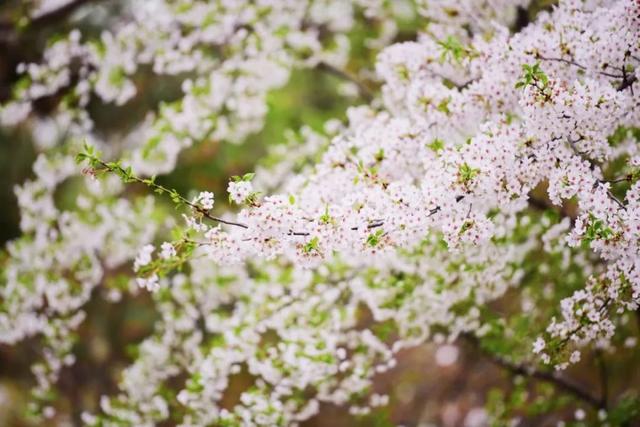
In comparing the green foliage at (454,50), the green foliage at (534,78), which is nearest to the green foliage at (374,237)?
the green foliage at (534,78)

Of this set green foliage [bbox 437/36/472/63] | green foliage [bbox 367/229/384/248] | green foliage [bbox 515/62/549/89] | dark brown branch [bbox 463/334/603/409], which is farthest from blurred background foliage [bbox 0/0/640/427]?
green foliage [bbox 367/229/384/248]

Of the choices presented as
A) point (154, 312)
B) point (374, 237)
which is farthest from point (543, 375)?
point (154, 312)

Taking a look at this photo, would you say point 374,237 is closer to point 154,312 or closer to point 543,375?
point 543,375

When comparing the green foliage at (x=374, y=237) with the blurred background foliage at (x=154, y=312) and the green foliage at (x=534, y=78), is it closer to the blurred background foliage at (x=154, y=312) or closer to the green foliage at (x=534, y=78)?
the green foliage at (x=534, y=78)

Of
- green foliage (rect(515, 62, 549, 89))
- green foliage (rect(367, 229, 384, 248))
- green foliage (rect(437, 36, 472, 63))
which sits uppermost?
green foliage (rect(437, 36, 472, 63))

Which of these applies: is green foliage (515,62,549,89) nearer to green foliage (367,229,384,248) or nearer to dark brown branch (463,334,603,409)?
green foliage (367,229,384,248)

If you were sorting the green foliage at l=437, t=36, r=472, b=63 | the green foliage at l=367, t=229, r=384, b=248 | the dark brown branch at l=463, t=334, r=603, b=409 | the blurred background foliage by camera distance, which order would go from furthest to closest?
the blurred background foliage
the dark brown branch at l=463, t=334, r=603, b=409
the green foliage at l=437, t=36, r=472, b=63
the green foliage at l=367, t=229, r=384, b=248

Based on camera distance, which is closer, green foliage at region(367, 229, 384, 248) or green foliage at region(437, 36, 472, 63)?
green foliage at region(367, 229, 384, 248)

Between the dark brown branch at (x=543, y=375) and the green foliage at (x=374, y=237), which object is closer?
the green foliage at (x=374, y=237)

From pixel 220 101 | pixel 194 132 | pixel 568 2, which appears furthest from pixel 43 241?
pixel 568 2

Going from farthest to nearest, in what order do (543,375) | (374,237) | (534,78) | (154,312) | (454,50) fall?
(154,312) → (543,375) → (454,50) → (534,78) → (374,237)

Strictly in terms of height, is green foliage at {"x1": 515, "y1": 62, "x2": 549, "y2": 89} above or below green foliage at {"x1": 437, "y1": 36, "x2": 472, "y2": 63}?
below

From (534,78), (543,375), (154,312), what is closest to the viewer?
(534,78)

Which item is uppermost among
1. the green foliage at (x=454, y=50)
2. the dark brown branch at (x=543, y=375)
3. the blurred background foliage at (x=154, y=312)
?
the blurred background foliage at (x=154, y=312)
